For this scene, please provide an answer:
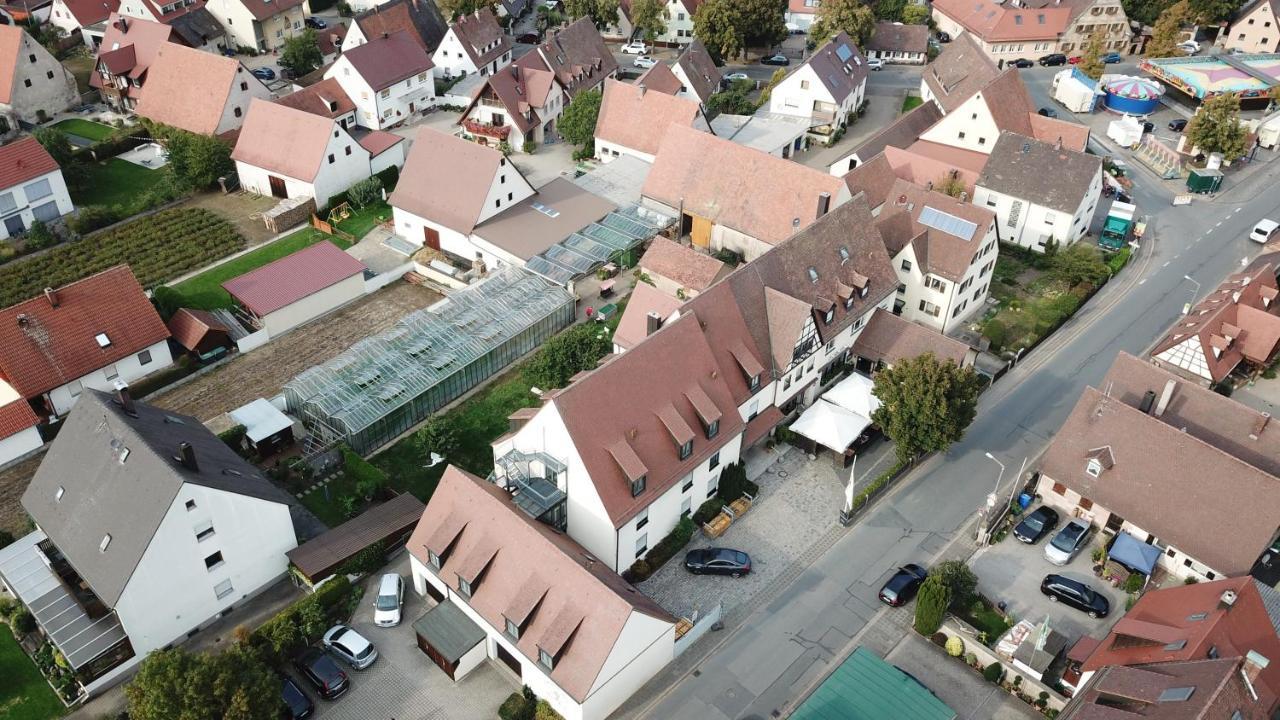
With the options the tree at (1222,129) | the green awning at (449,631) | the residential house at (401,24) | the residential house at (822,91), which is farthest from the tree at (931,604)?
the residential house at (401,24)

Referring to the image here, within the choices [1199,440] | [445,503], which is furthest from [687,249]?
[1199,440]

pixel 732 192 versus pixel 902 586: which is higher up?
pixel 732 192

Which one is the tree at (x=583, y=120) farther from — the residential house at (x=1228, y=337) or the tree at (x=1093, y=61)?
the tree at (x=1093, y=61)

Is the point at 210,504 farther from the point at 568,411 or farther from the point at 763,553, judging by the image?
the point at 763,553

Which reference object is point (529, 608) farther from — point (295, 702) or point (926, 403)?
point (926, 403)


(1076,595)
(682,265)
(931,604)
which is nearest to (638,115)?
(682,265)

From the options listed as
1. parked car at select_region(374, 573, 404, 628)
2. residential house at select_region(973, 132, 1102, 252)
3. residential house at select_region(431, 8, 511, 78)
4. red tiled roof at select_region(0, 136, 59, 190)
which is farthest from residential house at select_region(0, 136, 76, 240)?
residential house at select_region(973, 132, 1102, 252)
